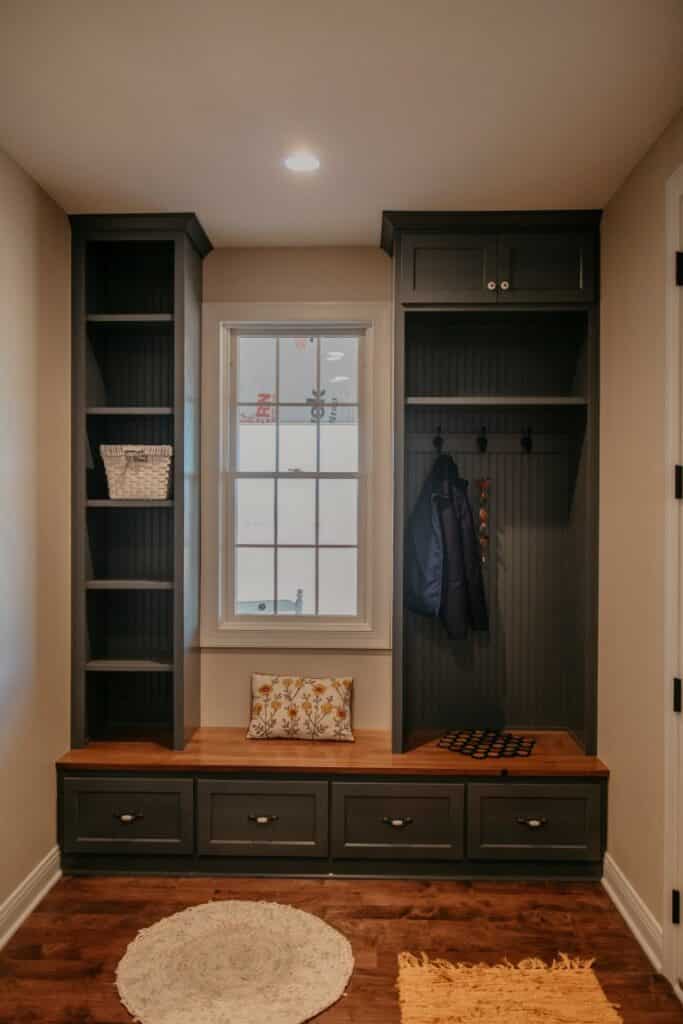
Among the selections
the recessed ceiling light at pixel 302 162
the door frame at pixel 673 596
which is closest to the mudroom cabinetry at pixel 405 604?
the recessed ceiling light at pixel 302 162

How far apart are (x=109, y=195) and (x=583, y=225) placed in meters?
2.00

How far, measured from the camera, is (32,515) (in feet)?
10.1

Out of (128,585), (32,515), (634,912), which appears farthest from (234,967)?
(32,515)

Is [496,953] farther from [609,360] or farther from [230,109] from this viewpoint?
[230,109]

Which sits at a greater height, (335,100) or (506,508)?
(335,100)

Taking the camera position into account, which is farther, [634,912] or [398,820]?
[398,820]

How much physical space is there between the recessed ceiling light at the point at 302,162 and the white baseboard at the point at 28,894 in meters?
2.85

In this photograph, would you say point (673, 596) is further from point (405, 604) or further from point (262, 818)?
point (262, 818)

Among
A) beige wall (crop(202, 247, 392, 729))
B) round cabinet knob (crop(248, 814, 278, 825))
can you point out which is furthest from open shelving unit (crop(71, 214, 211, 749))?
round cabinet knob (crop(248, 814, 278, 825))

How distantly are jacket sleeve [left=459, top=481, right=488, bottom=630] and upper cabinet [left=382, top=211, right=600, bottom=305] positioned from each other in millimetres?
924

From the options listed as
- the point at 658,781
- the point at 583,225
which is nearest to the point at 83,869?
the point at 658,781

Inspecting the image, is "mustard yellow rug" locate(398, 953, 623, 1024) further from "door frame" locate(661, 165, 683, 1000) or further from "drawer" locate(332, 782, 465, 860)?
"drawer" locate(332, 782, 465, 860)

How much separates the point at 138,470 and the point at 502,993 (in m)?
2.42

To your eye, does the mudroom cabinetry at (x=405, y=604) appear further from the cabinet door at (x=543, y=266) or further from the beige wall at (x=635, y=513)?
the beige wall at (x=635, y=513)
